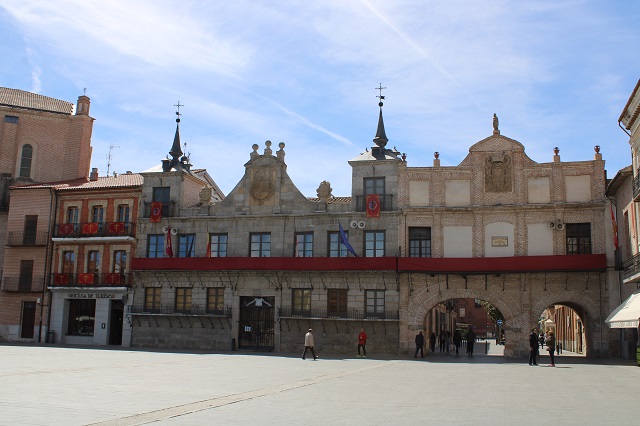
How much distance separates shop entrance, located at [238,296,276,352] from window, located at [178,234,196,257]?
15.1ft

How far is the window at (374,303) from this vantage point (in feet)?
122

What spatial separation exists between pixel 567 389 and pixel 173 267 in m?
26.5

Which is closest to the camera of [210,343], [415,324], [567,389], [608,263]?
[567,389]

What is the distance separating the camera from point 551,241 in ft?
116

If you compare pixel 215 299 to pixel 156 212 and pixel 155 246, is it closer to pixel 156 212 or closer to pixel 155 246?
pixel 155 246

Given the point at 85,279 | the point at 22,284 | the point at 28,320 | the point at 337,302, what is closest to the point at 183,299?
the point at 85,279

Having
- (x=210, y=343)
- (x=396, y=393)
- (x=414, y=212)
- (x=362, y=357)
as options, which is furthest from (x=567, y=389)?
(x=210, y=343)

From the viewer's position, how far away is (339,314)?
3769 centimetres

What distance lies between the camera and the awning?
86.7ft

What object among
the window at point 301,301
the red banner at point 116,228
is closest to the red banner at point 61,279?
the red banner at point 116,228

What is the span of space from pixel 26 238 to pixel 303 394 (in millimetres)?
34508

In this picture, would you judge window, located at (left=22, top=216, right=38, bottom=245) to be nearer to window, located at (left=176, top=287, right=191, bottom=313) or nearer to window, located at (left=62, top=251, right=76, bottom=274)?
window, located at (left=62, top=251, right=76, bottom=274)

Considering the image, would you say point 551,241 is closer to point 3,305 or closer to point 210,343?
point 210,343

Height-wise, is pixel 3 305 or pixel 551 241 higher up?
pixel 551 241
